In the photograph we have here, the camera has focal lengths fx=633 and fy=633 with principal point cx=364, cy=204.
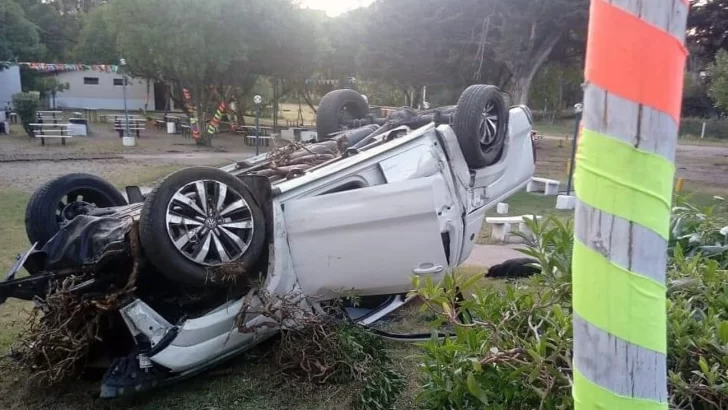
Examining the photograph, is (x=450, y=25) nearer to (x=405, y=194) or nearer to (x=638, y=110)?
(x=405, y=194)

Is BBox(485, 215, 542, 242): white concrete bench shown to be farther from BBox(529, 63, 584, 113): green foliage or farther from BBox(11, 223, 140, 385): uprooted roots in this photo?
BBox(529, 63, 584, 113): green foliage

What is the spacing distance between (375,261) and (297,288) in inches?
21.8

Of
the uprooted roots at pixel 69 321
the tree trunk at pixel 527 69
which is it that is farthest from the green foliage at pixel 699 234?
the tree trunk at pixel 527 69

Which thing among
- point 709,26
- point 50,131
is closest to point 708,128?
point 709,26

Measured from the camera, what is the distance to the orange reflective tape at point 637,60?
1104 millimetres

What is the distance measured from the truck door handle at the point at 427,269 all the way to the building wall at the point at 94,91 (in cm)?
4018

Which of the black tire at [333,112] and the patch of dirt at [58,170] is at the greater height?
the black tire at [333,112]

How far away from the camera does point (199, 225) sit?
365 cm

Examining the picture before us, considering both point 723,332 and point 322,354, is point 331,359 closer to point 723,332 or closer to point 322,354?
point 322,354

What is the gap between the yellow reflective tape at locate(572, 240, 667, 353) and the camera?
1159mm

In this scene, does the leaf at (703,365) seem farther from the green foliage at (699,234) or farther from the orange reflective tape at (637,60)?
the green foliage at (699,234)

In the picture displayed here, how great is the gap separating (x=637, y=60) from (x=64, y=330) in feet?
11.4

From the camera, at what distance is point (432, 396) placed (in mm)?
2387

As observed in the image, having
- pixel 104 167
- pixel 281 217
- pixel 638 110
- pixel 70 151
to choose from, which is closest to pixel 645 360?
pixel 638 110
